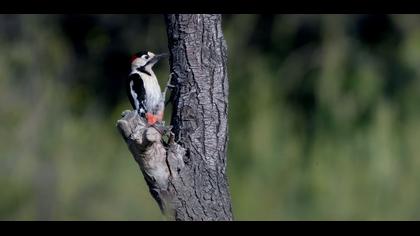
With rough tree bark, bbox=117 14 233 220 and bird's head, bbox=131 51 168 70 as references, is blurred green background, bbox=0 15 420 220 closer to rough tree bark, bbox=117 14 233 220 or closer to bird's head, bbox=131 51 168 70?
bird's head, bbox=131 51 168 70

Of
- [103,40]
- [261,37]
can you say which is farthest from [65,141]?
[261,37]

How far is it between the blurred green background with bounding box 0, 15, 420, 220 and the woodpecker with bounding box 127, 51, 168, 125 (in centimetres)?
189

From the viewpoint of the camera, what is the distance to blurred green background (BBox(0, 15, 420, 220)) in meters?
7.45

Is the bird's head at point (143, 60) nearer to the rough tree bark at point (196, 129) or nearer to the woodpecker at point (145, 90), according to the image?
the woodpecker at point (145, 90)

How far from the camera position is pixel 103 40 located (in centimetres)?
936

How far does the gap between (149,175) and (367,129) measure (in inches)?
175

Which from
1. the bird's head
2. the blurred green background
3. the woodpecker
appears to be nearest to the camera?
the woodpecker

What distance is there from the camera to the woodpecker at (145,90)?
4.66 m

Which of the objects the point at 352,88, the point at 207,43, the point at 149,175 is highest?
the point at 207,43

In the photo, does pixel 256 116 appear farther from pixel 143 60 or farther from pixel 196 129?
pixel 196 129

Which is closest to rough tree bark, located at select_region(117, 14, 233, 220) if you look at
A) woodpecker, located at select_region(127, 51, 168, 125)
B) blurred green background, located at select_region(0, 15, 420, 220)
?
woodpecker, located at select_region(127, 51, 168, 125)

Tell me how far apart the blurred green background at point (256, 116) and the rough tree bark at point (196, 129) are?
2.77 metres

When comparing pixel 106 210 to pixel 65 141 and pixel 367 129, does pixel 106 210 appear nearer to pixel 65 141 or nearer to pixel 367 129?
pixel 65 141

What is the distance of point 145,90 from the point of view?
16.2 ft
